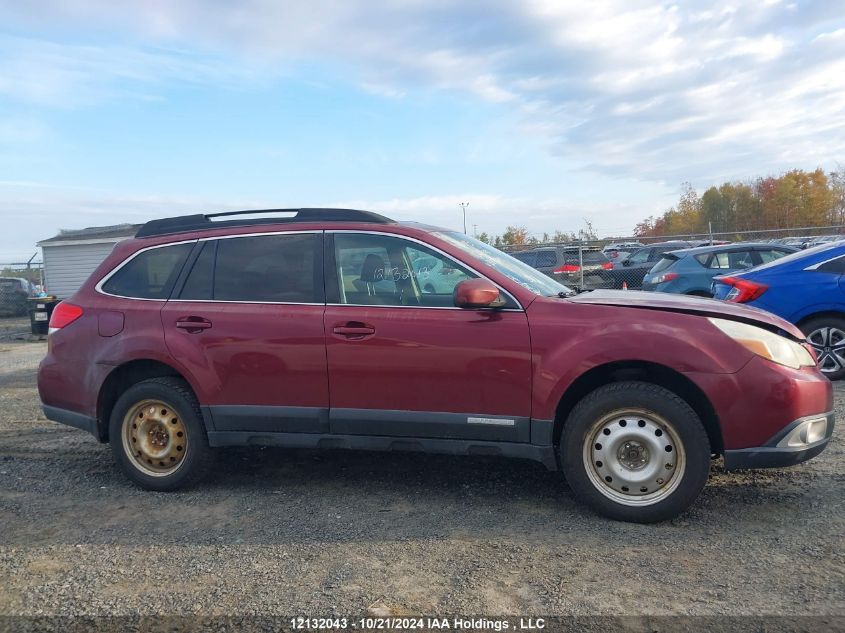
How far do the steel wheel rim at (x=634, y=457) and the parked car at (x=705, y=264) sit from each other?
9.15 meters

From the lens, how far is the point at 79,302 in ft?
16.4

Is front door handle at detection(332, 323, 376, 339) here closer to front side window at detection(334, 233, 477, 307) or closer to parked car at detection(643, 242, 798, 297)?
front side window at detection(334, 233, 477, 307)

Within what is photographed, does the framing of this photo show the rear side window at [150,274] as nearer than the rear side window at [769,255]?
Yes

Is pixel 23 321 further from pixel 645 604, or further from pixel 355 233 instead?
pixel 645 604

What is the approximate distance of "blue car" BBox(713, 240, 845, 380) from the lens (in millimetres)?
7438

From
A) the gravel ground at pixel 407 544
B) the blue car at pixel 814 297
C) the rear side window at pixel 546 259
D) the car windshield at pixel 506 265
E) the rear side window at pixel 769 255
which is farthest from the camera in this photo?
the rear side window at pixel 546 259

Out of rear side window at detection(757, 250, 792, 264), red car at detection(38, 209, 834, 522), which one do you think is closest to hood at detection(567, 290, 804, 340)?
red car at detection(38, 209, 834, 522)

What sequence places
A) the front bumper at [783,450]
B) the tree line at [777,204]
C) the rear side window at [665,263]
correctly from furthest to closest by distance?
the tree line at [777,204], the rear side window at [665,263], the front bumper at [783,450]

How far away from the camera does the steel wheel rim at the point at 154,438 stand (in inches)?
187

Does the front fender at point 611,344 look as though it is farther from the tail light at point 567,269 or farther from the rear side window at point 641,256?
the rear side window at point 641,256

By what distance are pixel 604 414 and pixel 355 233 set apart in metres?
1.93

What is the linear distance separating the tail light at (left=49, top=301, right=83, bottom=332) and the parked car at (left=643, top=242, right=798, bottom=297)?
10.2 metres

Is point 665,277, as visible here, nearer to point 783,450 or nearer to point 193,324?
point 783,450

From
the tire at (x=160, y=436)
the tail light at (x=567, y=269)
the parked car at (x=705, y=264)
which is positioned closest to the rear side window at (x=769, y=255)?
the parked car at (x=705, y=264)
